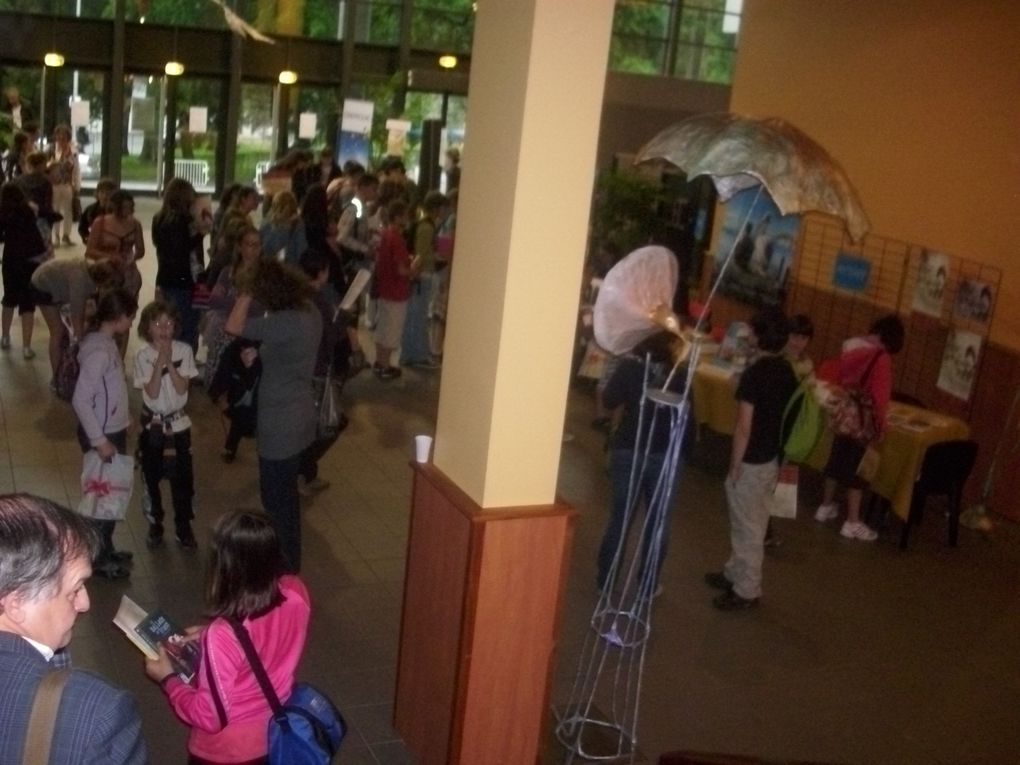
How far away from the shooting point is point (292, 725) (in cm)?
319

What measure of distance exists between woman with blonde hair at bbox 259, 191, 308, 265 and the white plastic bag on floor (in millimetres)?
Result: 4646

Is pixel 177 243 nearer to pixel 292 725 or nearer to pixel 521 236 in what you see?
pixel 521 236

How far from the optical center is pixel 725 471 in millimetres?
8742

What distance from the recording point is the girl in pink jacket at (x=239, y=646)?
10.3ft

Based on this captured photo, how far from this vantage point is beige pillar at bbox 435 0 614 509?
3.76 meters

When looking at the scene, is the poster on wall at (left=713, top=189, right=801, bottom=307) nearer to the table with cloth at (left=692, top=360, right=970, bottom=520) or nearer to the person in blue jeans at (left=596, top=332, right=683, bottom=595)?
the table with cloth at (left=692, top=360, right=970, bottom=520)

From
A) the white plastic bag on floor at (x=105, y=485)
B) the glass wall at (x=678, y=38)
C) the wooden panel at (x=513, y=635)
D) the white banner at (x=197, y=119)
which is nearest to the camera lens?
the wooden panel at (x=513, y=635)

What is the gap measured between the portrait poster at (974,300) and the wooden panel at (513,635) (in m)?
5.50

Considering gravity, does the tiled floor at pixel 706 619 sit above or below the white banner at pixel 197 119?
below

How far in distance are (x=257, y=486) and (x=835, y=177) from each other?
4.36 m

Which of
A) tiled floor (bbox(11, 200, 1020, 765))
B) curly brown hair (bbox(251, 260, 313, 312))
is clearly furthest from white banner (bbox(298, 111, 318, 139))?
curly brown hair (bbox(251, 260, 313, 312))

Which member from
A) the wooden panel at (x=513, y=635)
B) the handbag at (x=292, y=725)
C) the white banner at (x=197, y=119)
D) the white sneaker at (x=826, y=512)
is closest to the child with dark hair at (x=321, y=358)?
the wooden panel at (x=513, y=635)

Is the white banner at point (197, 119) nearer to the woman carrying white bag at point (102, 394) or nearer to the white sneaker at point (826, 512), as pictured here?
the white sneaker at point (826, 512)

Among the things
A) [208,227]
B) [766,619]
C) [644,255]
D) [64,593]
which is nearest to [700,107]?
[208,227]
